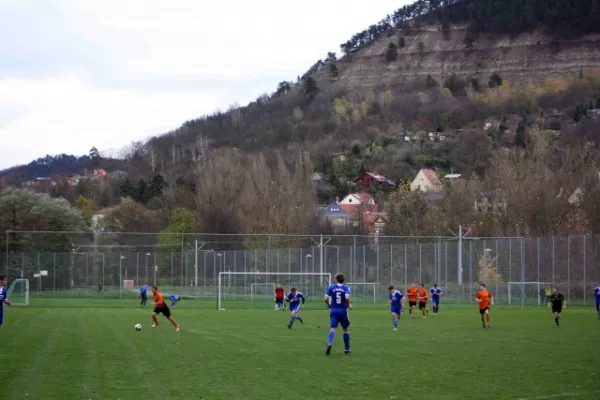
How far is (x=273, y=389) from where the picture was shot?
1577cm

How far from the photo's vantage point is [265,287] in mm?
67438

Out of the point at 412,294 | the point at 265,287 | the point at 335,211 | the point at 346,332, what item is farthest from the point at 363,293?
the point at 335,211

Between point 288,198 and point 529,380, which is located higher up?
point 288,198

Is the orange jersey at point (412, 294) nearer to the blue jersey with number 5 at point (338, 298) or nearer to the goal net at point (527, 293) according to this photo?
the goal net at point (527, 293)

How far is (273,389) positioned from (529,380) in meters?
4.76

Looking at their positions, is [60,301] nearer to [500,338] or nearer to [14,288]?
[14,288]

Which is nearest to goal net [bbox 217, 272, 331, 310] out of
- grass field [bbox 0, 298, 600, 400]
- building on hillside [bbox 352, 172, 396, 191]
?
grass field [bbox 0, 298, 600, 400]

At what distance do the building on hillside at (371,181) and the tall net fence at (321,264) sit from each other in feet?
301

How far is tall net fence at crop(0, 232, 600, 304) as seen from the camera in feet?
200

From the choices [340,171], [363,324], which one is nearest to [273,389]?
[363,324]

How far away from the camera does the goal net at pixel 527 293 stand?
199 feet

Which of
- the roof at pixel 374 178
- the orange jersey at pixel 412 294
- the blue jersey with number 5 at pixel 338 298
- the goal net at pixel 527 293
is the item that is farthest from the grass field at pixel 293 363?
the roof at pixel 374 178

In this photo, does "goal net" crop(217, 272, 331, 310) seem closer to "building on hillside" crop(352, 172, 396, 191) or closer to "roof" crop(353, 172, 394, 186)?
"building on hillside" crop(352, 172, 396, 191)

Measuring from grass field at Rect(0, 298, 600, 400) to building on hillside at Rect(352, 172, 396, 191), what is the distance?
135 meters
